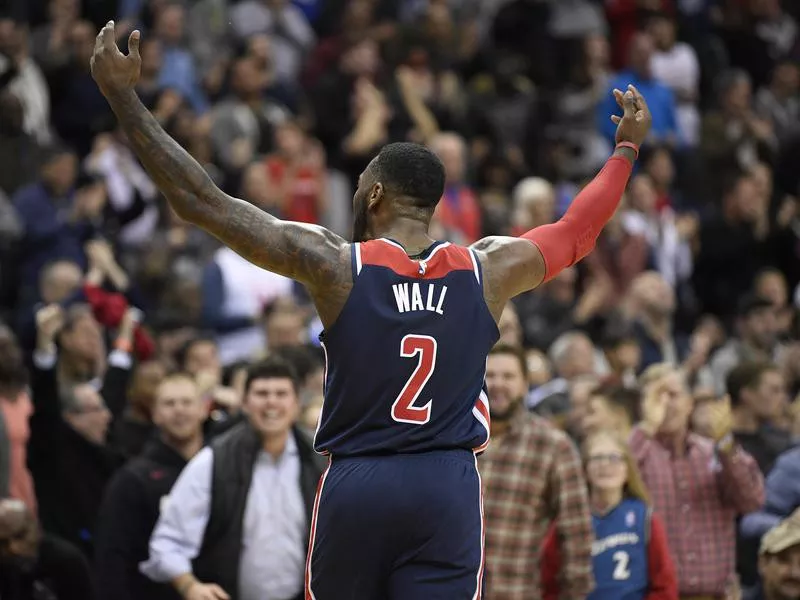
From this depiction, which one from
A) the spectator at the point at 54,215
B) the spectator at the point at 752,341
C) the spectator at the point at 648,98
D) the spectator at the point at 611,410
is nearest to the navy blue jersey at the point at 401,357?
the spectator at the point at 611,410

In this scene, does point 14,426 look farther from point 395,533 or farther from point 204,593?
point 395,533

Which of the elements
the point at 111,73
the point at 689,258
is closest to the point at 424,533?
the point at 111,73

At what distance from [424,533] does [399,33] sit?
13.3m

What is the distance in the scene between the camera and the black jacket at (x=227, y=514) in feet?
28.6

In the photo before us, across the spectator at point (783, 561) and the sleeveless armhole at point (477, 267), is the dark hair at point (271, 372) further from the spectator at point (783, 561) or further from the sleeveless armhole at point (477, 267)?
the sleeveless armhole at point (477, 267)

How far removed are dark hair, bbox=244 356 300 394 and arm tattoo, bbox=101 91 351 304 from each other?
11.1 feet

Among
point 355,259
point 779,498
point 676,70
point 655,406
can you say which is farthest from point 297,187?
point 355,259

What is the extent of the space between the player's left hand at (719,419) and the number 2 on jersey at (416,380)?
4.88 m

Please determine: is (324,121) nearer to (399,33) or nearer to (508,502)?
(399,33)

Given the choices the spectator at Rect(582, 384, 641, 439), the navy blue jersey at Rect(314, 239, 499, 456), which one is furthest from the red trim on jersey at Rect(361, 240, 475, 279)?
the spectator at Rect(582, 384, 641, 439)

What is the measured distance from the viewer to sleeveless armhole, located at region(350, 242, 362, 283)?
18.3ft

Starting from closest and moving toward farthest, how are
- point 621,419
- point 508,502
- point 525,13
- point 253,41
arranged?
point 508,502 < point 621,419 < point 253,41 < point 525,13

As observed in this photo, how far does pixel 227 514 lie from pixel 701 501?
294 cm

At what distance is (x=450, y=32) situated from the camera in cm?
1914
